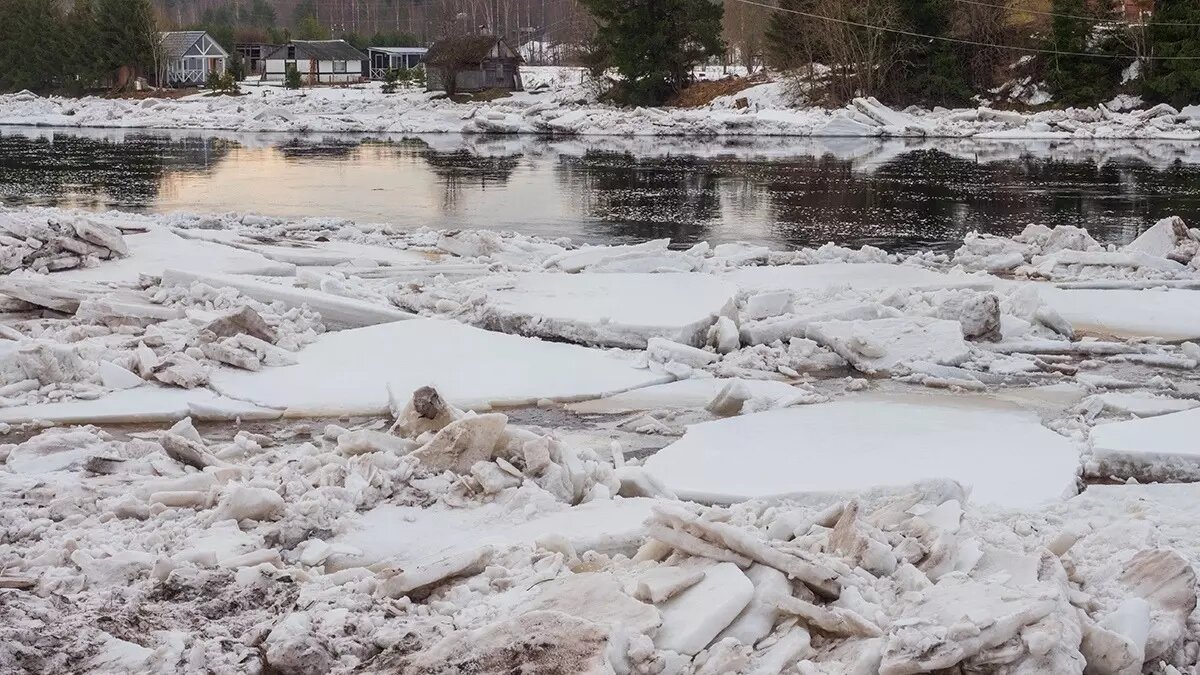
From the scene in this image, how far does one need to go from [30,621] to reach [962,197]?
17.2 metres

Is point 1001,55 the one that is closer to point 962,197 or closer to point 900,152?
point 900,152

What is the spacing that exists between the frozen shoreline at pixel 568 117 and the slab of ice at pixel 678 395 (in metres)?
30.0

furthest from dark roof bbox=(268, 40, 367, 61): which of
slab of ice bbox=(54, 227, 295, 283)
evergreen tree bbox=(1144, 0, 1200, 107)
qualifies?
slab of ice bbox=(54, 227, 295, 283)

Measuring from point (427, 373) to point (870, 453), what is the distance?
9.06 feet

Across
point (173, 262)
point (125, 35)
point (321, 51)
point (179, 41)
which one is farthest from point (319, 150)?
point (179, 41)

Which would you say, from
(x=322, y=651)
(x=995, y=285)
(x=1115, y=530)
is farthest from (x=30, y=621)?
(x=995, y=285)

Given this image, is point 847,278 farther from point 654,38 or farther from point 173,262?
point 654,38

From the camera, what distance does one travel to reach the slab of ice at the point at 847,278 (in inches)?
396

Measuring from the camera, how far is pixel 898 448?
20.0ft

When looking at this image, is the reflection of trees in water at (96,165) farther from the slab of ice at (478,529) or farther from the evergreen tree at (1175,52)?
the evergreen tree at (1175,52)

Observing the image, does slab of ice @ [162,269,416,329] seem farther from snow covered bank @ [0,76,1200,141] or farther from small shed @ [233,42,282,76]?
small shed @ [233,42,282,76]

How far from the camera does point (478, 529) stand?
15.7 feet

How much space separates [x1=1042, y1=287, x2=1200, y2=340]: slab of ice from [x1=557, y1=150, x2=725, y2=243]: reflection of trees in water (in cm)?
522

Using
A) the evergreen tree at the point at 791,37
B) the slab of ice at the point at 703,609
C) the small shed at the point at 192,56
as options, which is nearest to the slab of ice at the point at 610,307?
the slab of ice at the point at 703,609
